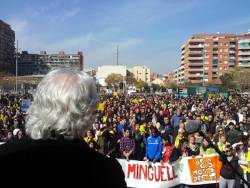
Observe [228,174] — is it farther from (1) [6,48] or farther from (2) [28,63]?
(2) [28,63]

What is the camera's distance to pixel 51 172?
70.6 inches

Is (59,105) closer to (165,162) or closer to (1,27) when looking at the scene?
(165,162)

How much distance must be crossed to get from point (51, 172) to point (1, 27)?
567ft

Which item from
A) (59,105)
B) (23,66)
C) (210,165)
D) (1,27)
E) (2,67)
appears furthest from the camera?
(23,66)

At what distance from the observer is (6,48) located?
16788cm

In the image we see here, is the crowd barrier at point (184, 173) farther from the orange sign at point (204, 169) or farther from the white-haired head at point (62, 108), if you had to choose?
the white-haired head at point (62, 108)

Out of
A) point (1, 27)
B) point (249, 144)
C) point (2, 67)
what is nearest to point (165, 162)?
point (249, 144)

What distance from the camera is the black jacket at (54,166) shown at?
1.78 metres

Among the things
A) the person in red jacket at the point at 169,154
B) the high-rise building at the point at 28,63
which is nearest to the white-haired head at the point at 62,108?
the person in red jacket at the point at 169,154

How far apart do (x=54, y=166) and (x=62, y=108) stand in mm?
324

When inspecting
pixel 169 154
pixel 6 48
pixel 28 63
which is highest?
pixel 6 48

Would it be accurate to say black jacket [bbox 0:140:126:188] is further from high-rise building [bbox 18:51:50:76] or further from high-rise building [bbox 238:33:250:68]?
high-rise building [bbox 18:51:50:76]

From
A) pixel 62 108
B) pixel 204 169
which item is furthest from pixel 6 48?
pixel 62 108

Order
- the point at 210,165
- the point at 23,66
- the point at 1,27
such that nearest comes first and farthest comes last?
the point at 210,165 → the point at 1,27 → the point at 23,66
